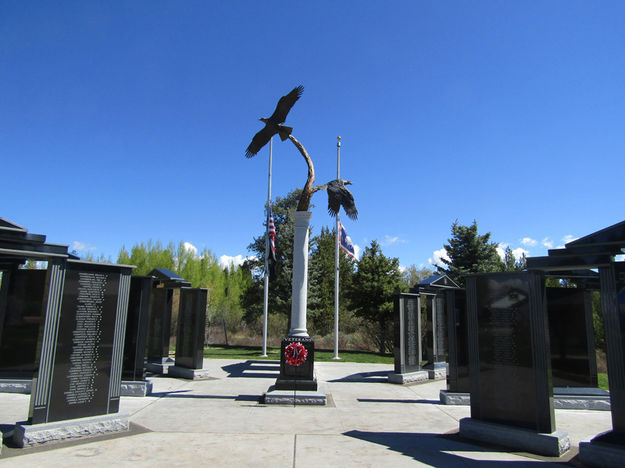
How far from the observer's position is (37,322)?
10031 mm

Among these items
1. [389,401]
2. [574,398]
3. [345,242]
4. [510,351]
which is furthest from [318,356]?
[510,351]

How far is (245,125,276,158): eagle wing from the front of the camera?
12.0 meters

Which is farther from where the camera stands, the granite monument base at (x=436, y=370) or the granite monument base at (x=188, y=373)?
the granite monument base at (x=436, y=370)

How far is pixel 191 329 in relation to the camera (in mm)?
12797

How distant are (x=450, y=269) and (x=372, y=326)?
8499 mm

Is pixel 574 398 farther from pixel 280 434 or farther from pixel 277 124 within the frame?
pixel 277 124

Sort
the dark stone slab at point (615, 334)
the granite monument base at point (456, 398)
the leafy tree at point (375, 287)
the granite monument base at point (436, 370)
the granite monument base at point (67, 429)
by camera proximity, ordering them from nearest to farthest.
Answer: the dark stone slab at point (615, 334)
the granite monument base at point (67, 429)
the granite monument base at point (456, 398)
the granite monument base at point (436, 370)
the leafy tree at point (375, 287)

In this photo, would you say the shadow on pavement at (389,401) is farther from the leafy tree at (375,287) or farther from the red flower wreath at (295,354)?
the leafy tree at (375,287)

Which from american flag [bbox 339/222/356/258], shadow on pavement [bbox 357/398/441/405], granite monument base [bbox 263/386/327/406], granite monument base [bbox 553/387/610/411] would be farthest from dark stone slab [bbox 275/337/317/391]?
american flag [bbox 339/222/356/258]

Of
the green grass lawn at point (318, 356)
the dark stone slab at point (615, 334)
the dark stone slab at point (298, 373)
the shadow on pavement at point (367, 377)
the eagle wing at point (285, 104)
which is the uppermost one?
the eagle wing at point (285, 104)

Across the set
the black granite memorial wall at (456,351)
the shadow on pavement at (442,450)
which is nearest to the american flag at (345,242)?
the black granite memorial wall at (456,351)

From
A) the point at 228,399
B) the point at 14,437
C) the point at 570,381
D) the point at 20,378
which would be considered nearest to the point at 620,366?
the point at 570,381

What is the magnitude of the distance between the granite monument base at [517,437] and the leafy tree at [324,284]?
21448mm

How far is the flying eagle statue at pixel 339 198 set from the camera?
11344mm
